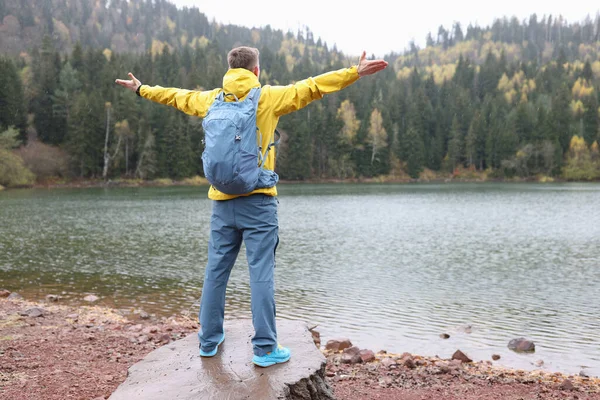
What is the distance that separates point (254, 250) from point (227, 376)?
1210mm

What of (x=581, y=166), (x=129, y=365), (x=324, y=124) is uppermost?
(x=324, y=124)

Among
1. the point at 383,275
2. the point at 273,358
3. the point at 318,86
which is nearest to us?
the point at 318,86

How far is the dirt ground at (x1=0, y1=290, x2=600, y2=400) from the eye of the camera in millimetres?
6105

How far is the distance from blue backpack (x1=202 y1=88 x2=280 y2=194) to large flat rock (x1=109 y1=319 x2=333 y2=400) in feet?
5.69

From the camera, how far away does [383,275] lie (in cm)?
1769

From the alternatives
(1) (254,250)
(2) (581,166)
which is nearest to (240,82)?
(1) (254,250)

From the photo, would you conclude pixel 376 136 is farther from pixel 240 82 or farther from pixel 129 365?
pixel 240 82

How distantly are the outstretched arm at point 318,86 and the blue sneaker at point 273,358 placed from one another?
7.68 feet

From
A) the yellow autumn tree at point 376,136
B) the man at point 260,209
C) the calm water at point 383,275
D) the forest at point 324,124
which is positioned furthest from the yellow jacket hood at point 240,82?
the yellow autumn tree at point 376,136

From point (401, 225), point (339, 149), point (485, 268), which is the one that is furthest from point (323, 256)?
point (339, 149)

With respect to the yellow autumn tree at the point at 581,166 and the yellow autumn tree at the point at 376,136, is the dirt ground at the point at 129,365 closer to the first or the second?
the yellow autumn tree at the point at 376,136

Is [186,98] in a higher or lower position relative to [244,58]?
lower

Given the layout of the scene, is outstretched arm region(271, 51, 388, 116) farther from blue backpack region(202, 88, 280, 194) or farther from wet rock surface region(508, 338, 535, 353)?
wet rock surface region(508, 338, 535, 353)

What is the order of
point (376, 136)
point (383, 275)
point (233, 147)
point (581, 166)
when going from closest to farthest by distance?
point (233, 147)
point (383, 275)
point (581, 166)
point (376, 136)
